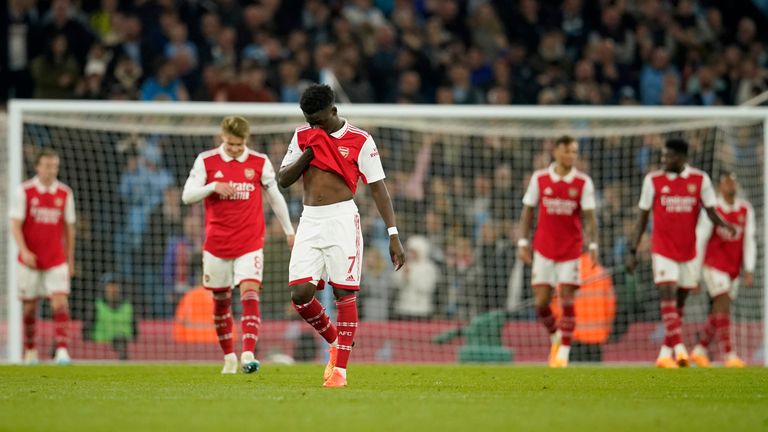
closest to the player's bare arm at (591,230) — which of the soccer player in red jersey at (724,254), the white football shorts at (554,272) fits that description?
the white football shorts at (554,272)

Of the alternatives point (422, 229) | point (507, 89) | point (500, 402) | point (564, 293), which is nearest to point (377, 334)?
point (422, 229)

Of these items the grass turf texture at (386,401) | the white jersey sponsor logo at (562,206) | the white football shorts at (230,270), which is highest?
the white jersey sponsor logo at (562,206)

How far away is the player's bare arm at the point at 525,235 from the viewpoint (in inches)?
551

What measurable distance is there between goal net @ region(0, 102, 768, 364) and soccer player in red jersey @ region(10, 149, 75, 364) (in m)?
1.34

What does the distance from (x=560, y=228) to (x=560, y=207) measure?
24 centimetres

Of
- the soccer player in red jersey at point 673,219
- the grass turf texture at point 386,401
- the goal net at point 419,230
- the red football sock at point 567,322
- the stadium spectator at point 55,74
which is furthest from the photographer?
the stadium spectator at point 55,74

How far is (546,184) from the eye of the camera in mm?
14094

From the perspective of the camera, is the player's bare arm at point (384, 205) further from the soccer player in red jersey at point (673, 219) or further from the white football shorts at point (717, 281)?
the white football shorts at point (717, 281)

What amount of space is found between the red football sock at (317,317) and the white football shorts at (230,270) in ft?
4.56

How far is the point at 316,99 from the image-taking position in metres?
9.41

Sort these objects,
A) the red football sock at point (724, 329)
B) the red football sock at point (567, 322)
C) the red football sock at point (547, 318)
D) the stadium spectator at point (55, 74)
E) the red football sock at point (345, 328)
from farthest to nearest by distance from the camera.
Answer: the stadium spectator at point (55, 74), the red football sock at point (724, 329), the red football sock at point (547, 318), the red football sock at point (567, 322), the red football sock at point (345, 328)

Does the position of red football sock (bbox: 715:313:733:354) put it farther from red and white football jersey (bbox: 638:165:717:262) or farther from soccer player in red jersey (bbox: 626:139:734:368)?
red and white football jersey (bbox: 638:165:717:262)

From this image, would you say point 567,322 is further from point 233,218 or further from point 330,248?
point 330,248

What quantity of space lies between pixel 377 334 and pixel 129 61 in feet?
18.7
